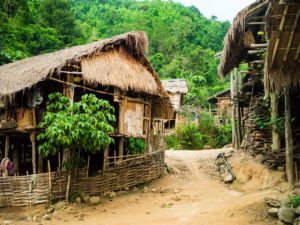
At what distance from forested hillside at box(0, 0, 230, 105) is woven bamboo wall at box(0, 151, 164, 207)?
11536 millimetres

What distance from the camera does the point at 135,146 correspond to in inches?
529

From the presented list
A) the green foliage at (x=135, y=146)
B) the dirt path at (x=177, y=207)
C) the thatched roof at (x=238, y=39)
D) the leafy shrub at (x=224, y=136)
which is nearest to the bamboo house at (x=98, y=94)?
the green foliage at (x=135, y=146)

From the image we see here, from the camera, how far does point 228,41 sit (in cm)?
1141

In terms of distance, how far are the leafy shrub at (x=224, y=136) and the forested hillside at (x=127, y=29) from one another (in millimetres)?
6104

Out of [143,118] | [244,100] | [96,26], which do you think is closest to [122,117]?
[143,118]

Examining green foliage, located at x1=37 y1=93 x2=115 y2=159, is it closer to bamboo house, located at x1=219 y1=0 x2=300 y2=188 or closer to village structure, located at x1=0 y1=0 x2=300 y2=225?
village structure, located at x1=0 y1=0 x2=300 y2=225

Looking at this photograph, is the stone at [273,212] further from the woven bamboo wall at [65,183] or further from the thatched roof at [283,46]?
the woven bamboo wall at [65,183]

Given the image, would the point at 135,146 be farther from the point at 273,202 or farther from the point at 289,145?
the point at 273,202

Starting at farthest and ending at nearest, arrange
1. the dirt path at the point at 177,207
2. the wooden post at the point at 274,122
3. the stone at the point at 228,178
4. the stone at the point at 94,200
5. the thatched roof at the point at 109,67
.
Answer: the stone at the point at 228,178, the thatched roof at the point at 109,67, the wooden post at the point at 274,122, the stone at the point at 94,200, the dirt path at the point at 177,207

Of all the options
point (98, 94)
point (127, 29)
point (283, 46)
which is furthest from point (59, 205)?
point (127, 29)

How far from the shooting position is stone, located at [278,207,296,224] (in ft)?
23.2

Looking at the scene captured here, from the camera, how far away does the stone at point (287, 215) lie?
7070 millimetres

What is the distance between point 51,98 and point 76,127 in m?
1.40

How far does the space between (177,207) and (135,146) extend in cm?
399
